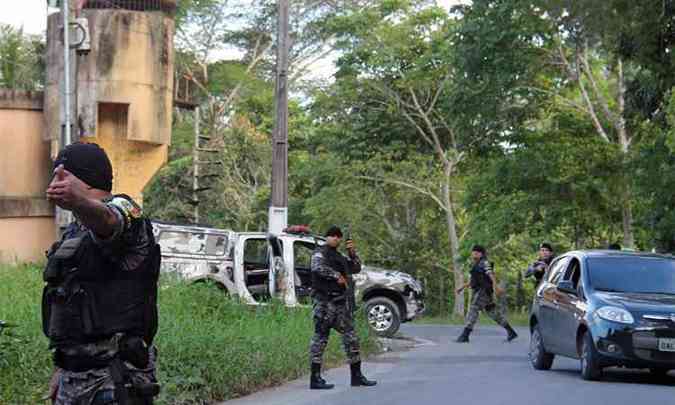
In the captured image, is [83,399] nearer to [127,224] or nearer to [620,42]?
[127,224]

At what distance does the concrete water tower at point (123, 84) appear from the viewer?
27781 millimetres

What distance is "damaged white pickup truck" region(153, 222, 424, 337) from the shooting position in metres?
20.8

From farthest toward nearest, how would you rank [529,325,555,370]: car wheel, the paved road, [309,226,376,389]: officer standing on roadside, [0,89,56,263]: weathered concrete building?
Answer: 1. [0,89,56,263]: weathered concrete building
2. [529,325,555,370]: car wheel
3. [309,226,376,389]: officer standing on roadside
4. the paved road

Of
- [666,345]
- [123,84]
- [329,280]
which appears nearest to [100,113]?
[123,84]

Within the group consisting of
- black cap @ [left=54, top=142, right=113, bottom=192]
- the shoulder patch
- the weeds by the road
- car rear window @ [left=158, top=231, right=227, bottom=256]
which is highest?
black cap @ [left=54, top=142, right=113, bottom=192]

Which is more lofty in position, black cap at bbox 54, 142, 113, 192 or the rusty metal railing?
the rusty metal railing

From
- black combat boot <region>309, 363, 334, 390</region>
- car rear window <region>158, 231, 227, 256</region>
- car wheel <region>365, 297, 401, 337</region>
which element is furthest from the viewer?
car wheel <region>365, 297, 401, 337</region>

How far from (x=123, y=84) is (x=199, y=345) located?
53.5ft

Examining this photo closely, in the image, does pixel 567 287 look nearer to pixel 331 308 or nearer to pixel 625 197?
pixel 331 308

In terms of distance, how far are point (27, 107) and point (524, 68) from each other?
12311 millimetres

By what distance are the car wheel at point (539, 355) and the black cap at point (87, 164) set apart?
1110 centimetres

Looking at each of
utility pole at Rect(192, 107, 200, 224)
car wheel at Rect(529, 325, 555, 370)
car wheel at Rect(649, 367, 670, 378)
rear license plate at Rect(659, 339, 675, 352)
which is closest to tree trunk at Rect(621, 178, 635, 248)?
utility pole at Rect(192, 107, 200, 224)

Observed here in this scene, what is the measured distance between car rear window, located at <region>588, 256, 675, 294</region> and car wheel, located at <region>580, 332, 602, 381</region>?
0.81 m

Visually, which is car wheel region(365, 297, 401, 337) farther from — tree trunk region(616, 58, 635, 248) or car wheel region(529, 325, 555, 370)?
tree trunk region(616, 58, 635, 248)
